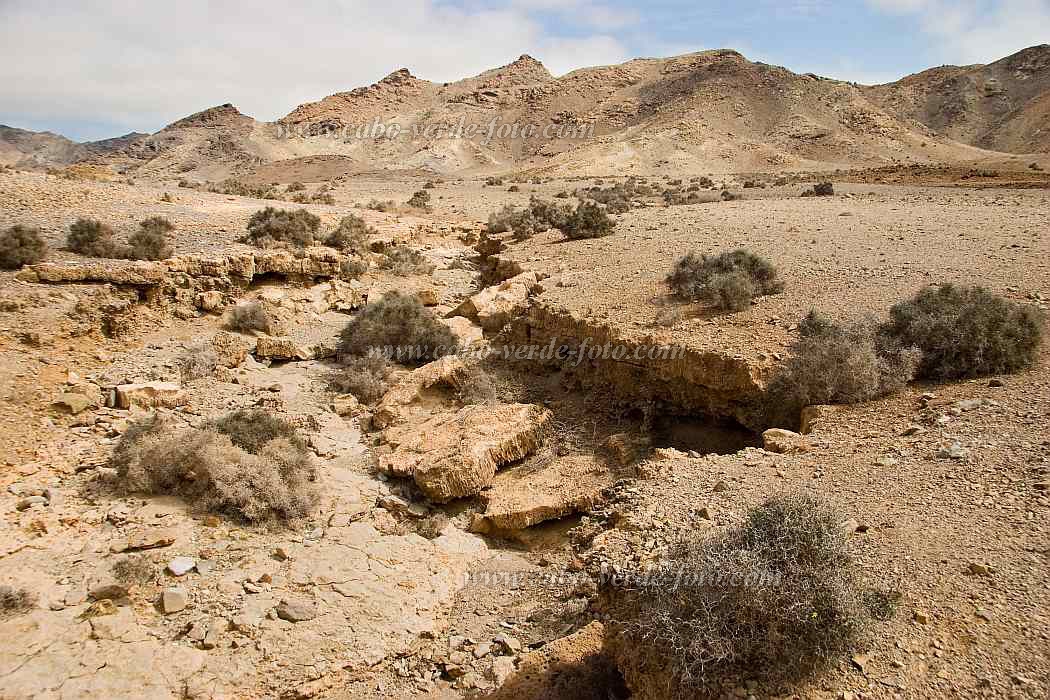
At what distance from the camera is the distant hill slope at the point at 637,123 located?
3738cm

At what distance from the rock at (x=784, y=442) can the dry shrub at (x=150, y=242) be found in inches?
416

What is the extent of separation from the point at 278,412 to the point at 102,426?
2.06 meters

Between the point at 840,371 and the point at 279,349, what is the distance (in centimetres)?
856

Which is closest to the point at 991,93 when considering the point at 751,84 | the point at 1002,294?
the point at 751,84

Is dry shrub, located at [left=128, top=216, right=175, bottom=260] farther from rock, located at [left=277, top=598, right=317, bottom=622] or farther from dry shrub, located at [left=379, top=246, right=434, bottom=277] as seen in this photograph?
rock, located at [left=277, top=598, right=317, bottom=622]

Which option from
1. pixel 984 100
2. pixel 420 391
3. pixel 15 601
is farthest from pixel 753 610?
pixel 984 100

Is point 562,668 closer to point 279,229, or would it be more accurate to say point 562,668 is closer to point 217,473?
point 217,473

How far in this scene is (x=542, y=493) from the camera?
21.9 ft

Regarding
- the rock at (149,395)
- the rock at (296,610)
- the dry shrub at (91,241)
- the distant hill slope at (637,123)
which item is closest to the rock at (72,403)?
the rock at (149,395)

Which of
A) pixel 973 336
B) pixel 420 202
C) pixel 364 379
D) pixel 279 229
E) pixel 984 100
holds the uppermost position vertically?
pixel 984 100

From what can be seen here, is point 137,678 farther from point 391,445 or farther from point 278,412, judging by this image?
point 278,412

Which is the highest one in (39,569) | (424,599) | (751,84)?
(751,84)

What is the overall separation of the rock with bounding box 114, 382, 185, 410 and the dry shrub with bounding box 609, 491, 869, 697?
23.0 feet

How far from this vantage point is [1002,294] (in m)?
6.98
